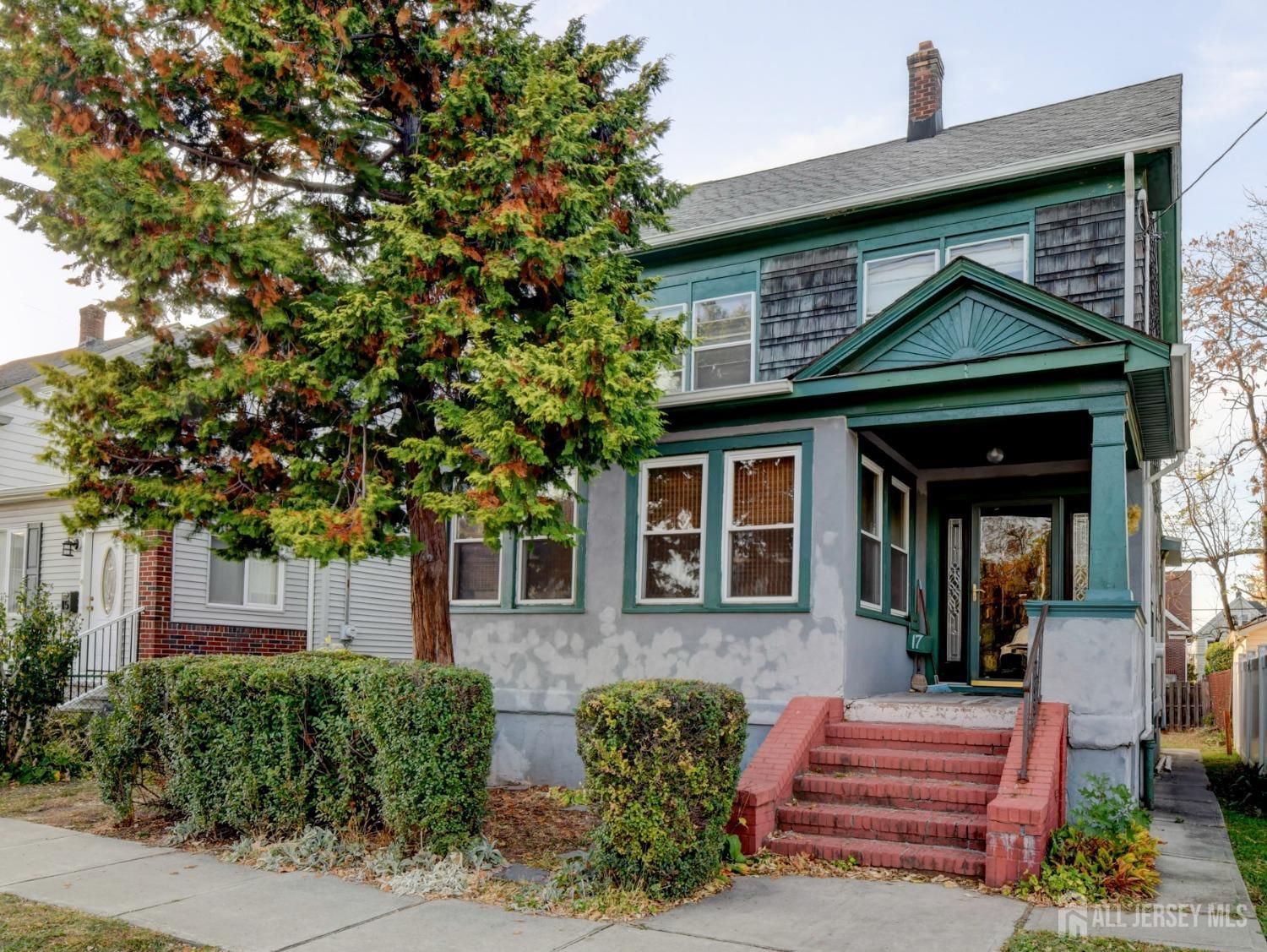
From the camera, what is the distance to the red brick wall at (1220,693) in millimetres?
20500

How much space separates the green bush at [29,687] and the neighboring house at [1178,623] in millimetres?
25277

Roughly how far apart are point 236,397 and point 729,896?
5.32 meters

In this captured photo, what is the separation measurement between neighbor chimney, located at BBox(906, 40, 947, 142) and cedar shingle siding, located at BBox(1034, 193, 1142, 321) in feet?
12.5

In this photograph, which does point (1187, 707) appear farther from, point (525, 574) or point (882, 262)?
point (525, 574)

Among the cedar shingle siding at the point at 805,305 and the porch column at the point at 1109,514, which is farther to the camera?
the cedar shingle siding at the point at 805,305

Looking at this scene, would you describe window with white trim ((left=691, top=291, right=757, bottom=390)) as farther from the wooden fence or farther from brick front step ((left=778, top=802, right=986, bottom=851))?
the wooden fence

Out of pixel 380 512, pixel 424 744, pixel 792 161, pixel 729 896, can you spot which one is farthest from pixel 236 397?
pixel 792 161

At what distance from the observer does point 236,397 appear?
26.1 feet

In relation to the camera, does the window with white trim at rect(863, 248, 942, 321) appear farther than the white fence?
No

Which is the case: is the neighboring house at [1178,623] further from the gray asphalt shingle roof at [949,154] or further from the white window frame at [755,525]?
the white window frame at [755,525]

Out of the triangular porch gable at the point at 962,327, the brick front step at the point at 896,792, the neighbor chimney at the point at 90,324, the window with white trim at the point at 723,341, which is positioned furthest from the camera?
the neighbor chimney at the point at 90,324

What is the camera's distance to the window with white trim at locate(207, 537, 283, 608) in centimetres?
1451

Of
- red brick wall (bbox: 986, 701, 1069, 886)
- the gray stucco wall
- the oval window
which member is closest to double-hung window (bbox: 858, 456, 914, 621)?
the gray stucco wall

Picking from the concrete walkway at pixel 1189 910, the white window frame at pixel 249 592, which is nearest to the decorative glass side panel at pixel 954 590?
the concrete walkway at pixel 1189 910
